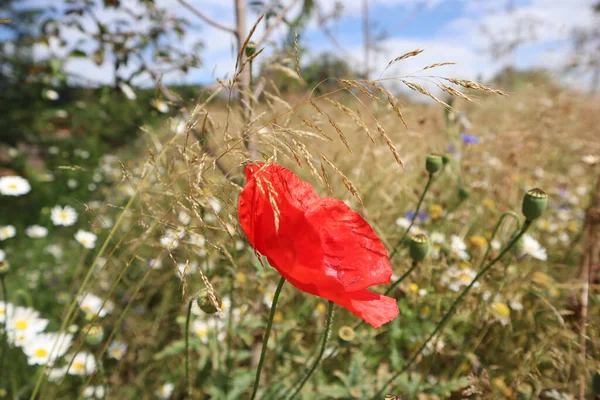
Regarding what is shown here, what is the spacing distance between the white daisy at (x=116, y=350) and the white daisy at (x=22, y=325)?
0.96 ft

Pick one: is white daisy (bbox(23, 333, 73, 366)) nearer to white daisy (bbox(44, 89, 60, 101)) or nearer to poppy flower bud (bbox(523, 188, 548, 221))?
white daisy (bbox(44, 89, 60, 101))

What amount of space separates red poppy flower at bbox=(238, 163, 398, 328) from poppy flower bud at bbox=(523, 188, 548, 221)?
40 cm

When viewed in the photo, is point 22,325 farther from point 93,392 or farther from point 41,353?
point 93,392

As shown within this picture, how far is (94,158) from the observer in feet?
13.4

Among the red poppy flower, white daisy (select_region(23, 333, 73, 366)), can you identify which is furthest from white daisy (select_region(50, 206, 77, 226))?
the red poppy flower

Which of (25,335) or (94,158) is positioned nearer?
→ (25,335)

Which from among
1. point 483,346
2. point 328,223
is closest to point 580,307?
point 483,346

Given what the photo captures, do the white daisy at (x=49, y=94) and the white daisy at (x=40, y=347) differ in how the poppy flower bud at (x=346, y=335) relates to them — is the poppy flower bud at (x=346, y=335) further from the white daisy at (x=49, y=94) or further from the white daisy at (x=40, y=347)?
the white daisy at (x=49, y=94)

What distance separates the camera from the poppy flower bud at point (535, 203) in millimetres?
858

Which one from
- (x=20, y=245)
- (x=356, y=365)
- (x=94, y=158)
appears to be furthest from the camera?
(x=94, y=158)

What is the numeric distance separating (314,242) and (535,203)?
0.56 metres

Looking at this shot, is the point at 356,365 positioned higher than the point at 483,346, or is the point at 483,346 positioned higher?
the point at 356,365

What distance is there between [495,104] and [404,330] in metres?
6.18

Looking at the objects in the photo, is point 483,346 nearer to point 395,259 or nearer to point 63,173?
point 395,259
